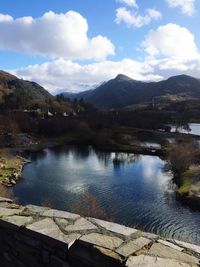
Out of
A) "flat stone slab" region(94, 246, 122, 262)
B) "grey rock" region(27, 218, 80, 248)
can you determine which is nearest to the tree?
"grey rock" region(27, 218, 80, 248)

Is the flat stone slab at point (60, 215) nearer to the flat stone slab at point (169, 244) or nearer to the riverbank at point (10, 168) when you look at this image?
the flat stone slab at point (169, 244)

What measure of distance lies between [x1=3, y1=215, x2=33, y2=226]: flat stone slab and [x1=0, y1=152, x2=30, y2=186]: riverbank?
51.4 metres

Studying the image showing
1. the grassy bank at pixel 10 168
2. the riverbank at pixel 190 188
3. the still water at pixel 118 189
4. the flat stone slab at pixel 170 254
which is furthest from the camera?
the grassy bank at pixel 10 168

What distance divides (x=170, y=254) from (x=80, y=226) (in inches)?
65.7

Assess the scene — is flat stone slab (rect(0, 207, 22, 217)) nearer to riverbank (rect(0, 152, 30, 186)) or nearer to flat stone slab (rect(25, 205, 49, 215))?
flat stone slab (rect(25, 205, 49, 215))

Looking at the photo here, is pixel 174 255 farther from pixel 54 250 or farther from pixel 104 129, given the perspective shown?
pixel 104 129

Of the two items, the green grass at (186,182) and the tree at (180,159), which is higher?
the tree at (180,159)

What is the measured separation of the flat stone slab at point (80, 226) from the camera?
19.5ft

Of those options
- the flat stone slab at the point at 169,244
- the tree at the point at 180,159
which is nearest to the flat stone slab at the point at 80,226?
the flat stone slab at the point at 169,244

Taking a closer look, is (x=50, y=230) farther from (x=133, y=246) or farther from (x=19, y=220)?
(x=133, y=246)

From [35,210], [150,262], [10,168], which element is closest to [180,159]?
[10,168]

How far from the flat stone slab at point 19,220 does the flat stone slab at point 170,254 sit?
2323 millimetres

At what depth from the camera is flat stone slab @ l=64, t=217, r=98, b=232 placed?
19.5ft

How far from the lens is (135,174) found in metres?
64.1
